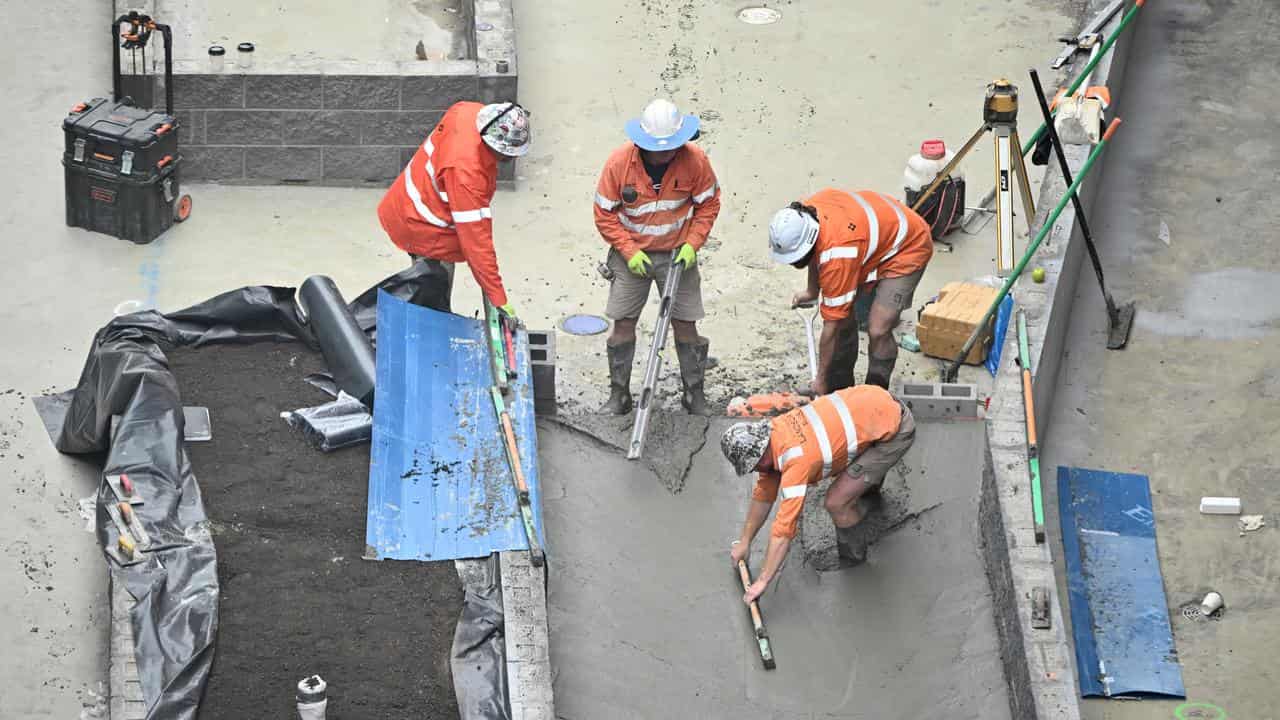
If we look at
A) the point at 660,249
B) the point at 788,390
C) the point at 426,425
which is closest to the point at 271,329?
the point at 426,425

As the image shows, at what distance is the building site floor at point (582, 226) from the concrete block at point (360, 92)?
723 millimetres

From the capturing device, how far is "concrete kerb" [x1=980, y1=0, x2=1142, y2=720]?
8633 mm

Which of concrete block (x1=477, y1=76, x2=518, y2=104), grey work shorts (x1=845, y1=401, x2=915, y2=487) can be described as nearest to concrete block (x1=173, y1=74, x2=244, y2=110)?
concrete block (x1=477, y1=76, x2=518, y2=104)

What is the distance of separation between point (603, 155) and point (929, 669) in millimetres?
6137

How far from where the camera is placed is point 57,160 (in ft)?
44.7

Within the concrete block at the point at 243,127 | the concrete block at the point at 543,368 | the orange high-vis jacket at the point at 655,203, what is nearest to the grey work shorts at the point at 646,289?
the orange high-vis jacket at the point at 655,203

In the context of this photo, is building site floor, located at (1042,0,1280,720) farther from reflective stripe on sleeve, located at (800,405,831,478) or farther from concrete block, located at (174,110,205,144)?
concrete block, located at (174,110,205,144)

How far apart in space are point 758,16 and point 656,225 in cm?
622

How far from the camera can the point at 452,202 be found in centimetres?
1056

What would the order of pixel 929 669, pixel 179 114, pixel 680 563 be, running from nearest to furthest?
pixel 929 669 < pixel 680 563 < pixel 179 114

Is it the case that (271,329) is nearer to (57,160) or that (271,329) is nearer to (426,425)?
(426,425)

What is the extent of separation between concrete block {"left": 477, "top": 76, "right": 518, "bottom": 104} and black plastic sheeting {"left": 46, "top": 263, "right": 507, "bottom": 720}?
2.65m

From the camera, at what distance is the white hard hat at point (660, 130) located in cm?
1023

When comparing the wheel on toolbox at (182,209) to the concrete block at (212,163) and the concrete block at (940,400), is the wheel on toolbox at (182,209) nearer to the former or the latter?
the concrete block at (212,163)
